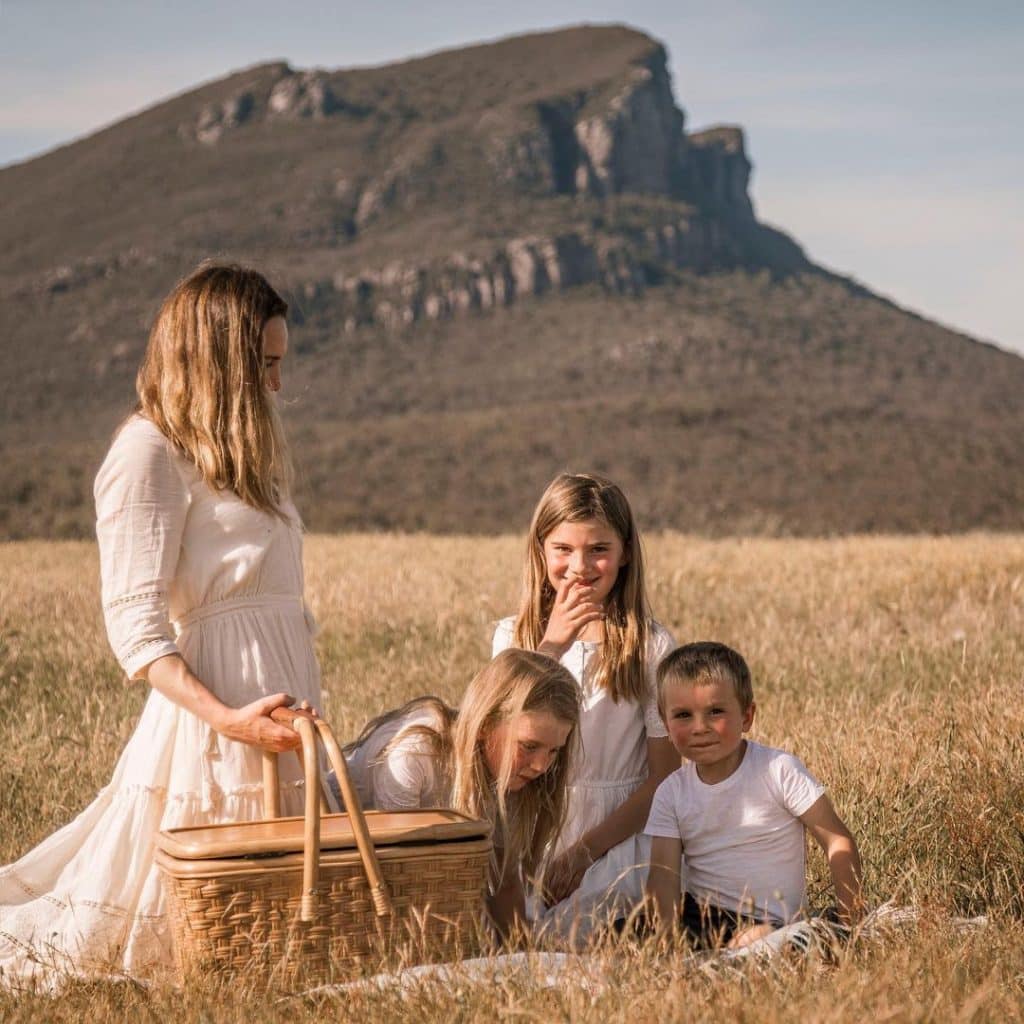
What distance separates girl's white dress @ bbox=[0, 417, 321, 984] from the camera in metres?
3.74

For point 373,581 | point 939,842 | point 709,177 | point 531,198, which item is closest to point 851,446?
point 373,581

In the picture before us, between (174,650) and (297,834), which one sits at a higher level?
(174,650)

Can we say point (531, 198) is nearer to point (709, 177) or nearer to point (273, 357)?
point (709, 177)

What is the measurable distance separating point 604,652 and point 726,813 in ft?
2.45

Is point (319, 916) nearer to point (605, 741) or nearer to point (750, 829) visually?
point (750, 829)

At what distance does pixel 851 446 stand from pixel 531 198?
278 ft

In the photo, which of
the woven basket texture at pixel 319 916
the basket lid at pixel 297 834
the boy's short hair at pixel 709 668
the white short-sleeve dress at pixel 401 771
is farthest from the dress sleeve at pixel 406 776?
the boy's short hair at pixel 709 668

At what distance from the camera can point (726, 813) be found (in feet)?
13.6

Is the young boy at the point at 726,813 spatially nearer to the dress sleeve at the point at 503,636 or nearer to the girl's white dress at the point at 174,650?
the dress sleeve at the point at 503,636

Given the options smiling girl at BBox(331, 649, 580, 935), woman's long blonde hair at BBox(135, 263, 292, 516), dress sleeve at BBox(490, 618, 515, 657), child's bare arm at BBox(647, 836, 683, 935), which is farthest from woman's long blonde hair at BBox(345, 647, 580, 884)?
woman's long blonde hair at BBox(135, 263, 292, 516)

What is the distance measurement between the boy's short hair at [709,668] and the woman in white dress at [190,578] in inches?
41.7

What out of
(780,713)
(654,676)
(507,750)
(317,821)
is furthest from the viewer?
(780,713)

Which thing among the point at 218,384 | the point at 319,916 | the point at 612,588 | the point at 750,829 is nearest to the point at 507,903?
the point at 750,829

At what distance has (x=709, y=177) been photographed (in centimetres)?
16700
